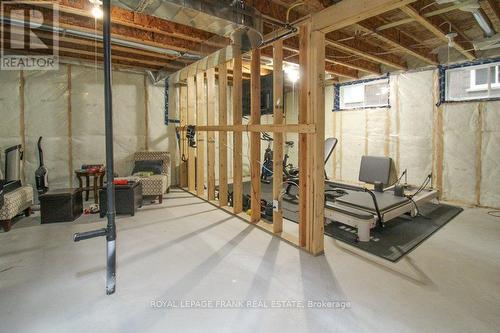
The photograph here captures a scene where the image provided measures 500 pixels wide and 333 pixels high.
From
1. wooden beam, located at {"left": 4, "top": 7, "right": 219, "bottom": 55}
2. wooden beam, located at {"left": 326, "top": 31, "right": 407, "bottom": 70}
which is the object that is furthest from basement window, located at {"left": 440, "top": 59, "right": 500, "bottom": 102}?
wooden beam, located at {"left": 4, "top": 7, "right": 219, "bottom": 55}

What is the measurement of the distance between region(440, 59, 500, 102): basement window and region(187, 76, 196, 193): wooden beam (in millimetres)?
4342

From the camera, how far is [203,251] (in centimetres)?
264

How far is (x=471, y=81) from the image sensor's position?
419 centimetres

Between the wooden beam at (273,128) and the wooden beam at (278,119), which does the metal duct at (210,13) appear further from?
the wooden beam at (273,128)

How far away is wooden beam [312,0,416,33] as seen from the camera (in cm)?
201

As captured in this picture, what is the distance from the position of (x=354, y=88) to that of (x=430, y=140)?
1942 millimetres

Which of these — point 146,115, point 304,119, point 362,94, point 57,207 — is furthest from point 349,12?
point 146,115

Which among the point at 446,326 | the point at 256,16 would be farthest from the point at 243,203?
the point at 446,326

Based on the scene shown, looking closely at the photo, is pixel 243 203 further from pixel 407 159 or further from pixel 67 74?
pixel 67 74

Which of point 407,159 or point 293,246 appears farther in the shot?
point 407,159

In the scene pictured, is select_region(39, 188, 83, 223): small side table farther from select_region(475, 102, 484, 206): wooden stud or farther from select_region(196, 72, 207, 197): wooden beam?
select_region(475, 102, 484, 206): wooden stud

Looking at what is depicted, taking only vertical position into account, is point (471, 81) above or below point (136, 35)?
below

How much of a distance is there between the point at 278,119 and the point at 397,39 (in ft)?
6.92

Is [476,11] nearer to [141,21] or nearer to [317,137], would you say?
[317,137]
